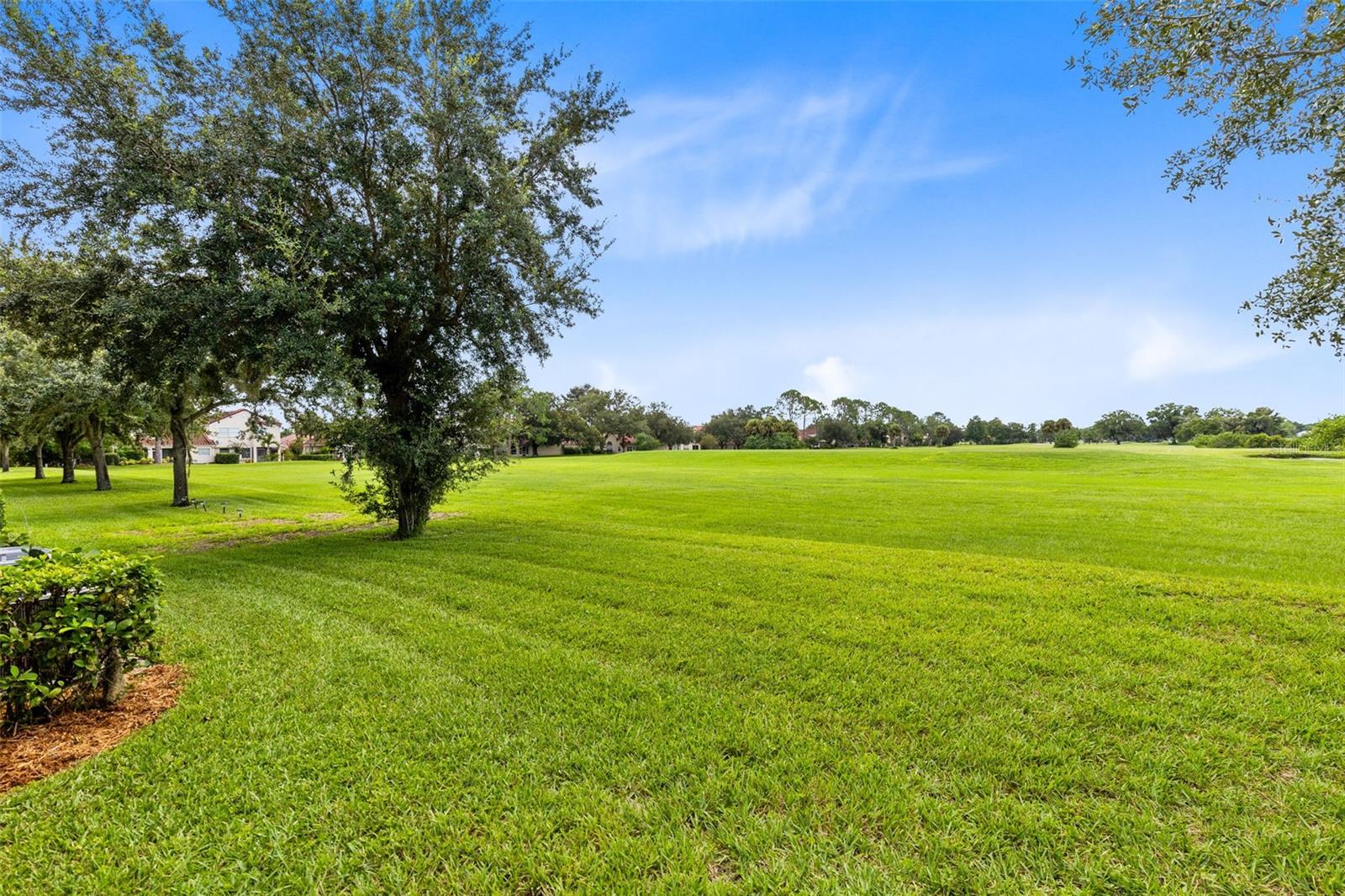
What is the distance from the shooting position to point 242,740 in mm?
3568

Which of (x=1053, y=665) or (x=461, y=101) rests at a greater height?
(x=461, y=101)

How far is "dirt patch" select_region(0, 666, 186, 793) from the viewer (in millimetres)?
3320

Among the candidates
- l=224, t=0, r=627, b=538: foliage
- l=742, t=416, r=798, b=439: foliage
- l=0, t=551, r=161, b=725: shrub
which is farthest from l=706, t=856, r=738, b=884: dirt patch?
l=742, t=416, r=798, b=439: foliage

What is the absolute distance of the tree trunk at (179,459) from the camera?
61.1 ft

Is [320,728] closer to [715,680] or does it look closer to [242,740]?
[242,740]

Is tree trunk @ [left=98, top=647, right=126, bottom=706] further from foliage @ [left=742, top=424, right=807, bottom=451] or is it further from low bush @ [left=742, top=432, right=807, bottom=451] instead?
low bush @ [left=742, top=432, right=807, bottom=451]

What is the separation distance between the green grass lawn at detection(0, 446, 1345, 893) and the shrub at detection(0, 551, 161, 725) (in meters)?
0.63

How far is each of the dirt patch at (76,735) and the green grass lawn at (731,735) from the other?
0.19 m

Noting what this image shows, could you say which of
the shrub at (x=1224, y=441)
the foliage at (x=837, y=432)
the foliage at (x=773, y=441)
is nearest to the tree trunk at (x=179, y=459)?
the foliage at (x=773, y=441)

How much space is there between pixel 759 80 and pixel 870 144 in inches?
158

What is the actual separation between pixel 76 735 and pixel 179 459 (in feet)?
68.1

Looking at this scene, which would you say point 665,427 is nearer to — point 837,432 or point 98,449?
point 837,432

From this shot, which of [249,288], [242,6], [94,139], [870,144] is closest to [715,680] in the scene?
[249,288]

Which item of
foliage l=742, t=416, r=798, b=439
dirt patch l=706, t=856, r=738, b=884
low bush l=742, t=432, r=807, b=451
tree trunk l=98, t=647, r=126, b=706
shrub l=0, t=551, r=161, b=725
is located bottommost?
dirt patch l=706, t=856, r=738, b=884
